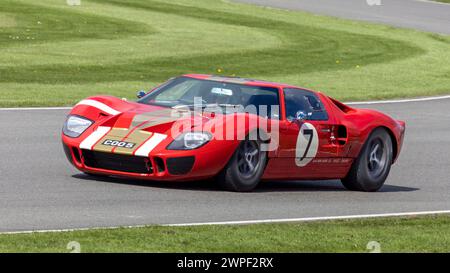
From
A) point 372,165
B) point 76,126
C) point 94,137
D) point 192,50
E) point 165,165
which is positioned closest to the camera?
point 165,165

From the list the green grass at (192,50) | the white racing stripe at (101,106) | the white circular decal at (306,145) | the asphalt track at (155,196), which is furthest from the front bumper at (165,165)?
the green grass at (192,50)

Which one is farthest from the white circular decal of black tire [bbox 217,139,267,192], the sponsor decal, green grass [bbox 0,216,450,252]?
green grass [bbox 0,216,450,252]

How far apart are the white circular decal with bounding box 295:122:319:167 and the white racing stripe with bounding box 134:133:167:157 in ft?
4.99

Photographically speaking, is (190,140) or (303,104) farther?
(303,104)

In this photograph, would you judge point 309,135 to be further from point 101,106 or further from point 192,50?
point 192,50

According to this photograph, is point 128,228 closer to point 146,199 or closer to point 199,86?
point 146,199

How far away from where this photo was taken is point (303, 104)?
12.9 meters

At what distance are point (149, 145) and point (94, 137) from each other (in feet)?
2.02

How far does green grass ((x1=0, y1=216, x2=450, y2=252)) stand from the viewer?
8.84m

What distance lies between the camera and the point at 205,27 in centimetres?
3195

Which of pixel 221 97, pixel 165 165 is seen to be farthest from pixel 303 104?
pixel 165 165

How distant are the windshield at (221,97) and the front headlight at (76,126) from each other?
0.89m

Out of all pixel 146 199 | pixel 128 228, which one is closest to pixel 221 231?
pixel 128 228

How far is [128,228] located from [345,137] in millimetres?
3926
